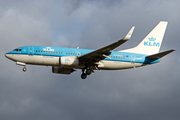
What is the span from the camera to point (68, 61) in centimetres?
4850

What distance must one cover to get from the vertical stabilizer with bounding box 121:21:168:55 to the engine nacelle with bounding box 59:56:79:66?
10.2 meters

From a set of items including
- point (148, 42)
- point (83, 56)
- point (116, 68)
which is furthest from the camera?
point (148, 42)

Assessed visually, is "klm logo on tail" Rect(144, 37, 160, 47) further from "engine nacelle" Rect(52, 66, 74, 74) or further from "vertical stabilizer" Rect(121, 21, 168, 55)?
"engine nacelle" Rect(52, 66, 74, 74)

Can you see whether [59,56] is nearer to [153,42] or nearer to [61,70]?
[61,70]

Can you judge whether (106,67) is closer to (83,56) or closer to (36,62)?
(83,56)

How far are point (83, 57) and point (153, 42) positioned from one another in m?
14.7

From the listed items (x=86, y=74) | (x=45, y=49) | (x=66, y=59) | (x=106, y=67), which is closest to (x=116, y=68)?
(x=106, y=67)

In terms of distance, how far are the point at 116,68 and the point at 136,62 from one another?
3440 mm

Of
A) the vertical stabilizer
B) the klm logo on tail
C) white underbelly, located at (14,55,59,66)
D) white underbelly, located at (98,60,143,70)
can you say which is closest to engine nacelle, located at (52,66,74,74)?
white underbelly, located at (14,55,59,66)

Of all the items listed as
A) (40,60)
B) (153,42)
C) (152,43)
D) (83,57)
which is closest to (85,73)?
(83,57)

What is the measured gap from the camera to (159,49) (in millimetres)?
56500

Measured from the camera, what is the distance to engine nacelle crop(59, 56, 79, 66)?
159 feet

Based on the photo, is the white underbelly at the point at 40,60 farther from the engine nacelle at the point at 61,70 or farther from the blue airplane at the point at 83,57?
the engine nacelle at the point at 61,70

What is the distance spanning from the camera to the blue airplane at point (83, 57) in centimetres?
4866
